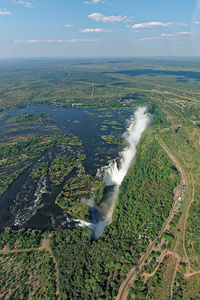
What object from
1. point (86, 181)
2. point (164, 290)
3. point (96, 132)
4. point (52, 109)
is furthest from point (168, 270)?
point (52, 109)

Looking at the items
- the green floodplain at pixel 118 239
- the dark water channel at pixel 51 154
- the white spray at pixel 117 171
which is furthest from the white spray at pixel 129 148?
the dark water channel at pixel 51 154

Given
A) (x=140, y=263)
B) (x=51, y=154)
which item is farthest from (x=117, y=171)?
(x=140, y=263)

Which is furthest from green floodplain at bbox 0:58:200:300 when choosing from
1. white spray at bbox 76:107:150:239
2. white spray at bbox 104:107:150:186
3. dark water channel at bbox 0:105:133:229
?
white spray at bbox 104:107:150:186

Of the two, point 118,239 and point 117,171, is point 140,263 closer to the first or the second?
point 118,239

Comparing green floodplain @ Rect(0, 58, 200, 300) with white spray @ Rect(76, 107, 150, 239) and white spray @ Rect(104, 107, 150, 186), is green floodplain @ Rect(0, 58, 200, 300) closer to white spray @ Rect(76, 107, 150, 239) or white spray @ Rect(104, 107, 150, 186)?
white spray @ Rect(76, 107, 150, 239)

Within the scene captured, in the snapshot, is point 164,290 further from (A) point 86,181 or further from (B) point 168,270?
(A) point 86,181

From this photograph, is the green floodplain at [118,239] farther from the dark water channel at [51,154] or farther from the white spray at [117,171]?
the dark water channel at [51,154]

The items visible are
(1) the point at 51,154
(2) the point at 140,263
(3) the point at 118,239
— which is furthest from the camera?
(1) the point at 51,154
